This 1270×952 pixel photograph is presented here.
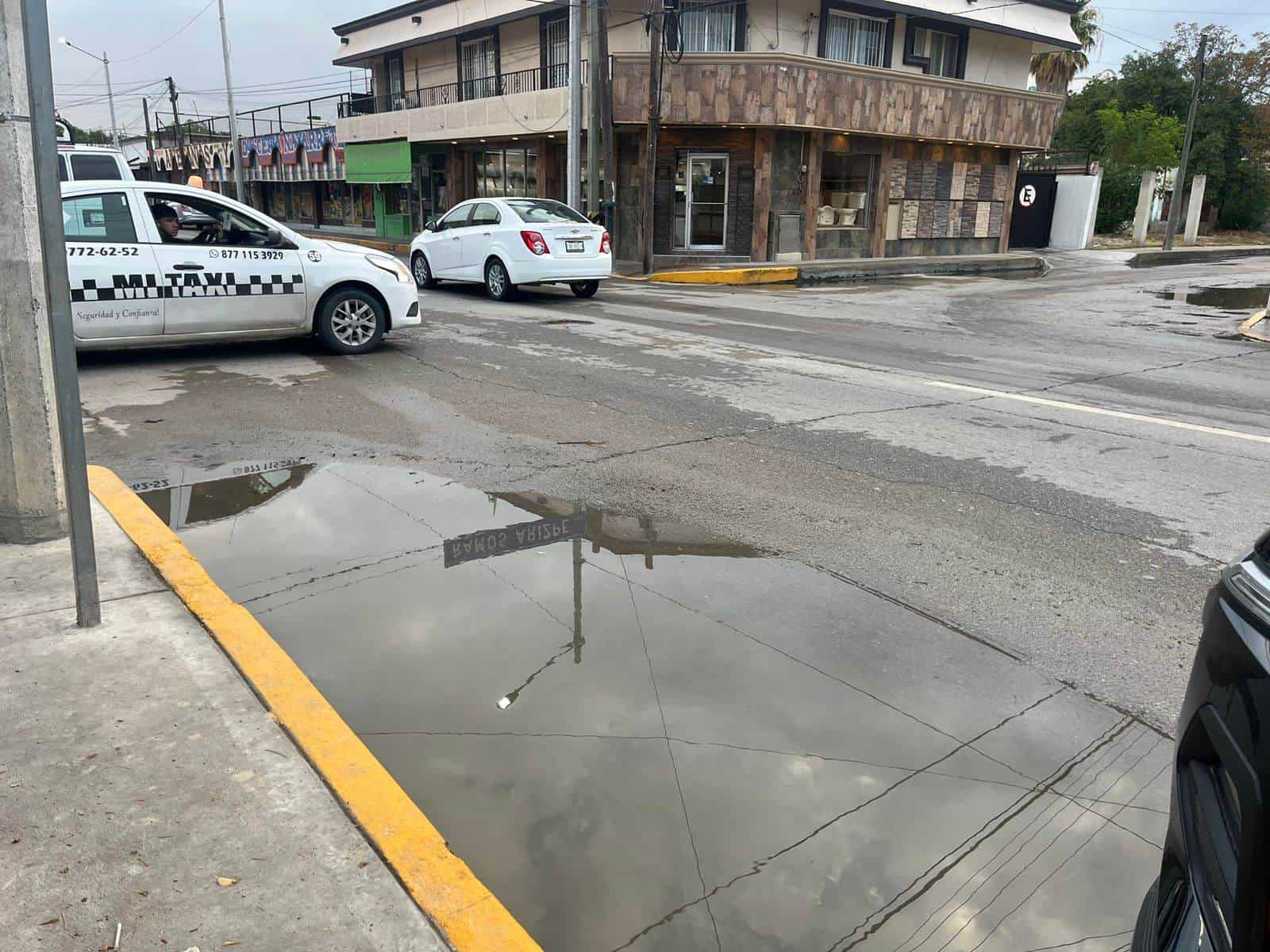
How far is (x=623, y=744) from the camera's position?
3.45 meters

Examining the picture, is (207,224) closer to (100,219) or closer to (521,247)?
(100,219)

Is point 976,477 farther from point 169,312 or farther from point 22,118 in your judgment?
point 169,312

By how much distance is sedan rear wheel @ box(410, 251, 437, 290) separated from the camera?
59.8 feet

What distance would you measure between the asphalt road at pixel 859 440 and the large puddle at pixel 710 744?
1.41ft

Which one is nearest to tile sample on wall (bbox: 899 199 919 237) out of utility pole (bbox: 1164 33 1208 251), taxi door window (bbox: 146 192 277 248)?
utility pole (bbox: 1164 33 1208 251)

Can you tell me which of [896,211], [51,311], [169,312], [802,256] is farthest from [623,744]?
[896,211]

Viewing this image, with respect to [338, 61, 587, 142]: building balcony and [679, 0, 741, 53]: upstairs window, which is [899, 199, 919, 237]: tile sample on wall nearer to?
[679, 0, 741, 53]: upstairs window

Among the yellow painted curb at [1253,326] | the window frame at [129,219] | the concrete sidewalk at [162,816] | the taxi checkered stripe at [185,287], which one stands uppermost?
the window frame at [129,219]

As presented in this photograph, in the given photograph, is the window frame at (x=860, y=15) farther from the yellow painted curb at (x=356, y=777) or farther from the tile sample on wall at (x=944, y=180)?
the yellow painted curb at (x=356, y=777)

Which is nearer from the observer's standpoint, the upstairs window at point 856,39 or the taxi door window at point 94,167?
the taxi door window at point 94,167

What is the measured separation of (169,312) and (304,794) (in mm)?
7528

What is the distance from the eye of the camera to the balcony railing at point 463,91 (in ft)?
93.5

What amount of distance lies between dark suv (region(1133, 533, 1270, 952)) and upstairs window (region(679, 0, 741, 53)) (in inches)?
1027

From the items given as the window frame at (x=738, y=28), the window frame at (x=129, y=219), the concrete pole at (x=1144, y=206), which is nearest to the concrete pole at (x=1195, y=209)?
→ the concrete pole at (x=1144, y=206)
